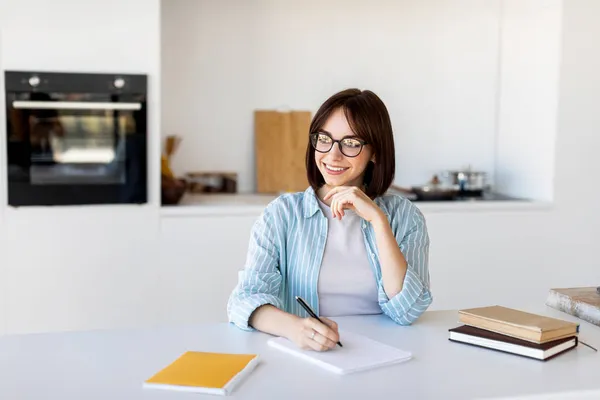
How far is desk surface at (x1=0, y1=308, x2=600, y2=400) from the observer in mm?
1469

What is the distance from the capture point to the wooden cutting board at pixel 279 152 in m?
4.10

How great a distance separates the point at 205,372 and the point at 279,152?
2.63m

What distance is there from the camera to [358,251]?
216 cm

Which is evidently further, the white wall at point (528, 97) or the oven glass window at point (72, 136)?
the white wall at point (528, 97)

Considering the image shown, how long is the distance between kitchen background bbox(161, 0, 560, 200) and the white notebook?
2392mm

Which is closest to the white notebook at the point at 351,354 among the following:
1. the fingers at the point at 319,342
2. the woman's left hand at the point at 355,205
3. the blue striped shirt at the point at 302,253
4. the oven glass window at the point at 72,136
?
the fingers at the point at 319,342

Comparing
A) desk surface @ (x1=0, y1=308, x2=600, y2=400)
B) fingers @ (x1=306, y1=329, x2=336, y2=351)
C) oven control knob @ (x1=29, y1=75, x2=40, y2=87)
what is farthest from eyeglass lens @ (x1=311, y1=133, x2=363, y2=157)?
oven control knob @ (x1=29, y1=75, x2=40, y2=87)

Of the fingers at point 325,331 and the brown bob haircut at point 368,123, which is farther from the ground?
the brown bob haircut at point 368,123

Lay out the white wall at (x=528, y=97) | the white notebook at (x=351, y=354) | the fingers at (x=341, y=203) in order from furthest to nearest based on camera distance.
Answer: the white wall at (x=528, y=97)
the fingers at (x=341, y=203)
the white notebook at (x=351, y=354)

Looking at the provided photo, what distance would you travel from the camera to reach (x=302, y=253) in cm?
213

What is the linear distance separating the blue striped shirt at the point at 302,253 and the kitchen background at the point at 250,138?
139cm

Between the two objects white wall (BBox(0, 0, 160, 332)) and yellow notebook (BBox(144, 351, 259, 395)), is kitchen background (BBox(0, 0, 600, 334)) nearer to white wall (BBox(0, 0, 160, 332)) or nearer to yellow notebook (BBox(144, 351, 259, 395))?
white wall (BBox(0, 0, 160, 332))

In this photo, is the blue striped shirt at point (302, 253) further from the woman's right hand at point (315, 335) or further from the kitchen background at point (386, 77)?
the kitchen background at point (386, 77)

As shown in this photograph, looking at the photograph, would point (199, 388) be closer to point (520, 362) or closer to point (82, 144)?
point (520, 362)
